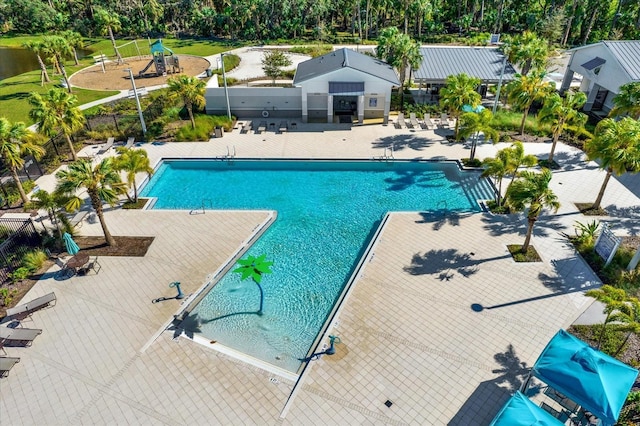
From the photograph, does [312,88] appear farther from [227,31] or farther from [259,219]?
[227,31]

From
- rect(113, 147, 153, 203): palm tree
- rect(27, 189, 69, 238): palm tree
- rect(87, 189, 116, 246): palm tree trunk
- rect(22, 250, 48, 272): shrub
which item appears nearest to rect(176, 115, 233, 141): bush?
rect(113, 147, 153, 203): palm tree

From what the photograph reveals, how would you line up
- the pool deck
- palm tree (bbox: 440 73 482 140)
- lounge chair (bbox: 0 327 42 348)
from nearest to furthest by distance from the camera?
the pool deck → lounge chair (bbox: 0 327 42 348) → palm tree (bbox: 440 73 482 140)

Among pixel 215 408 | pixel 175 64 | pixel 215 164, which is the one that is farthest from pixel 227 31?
pixel 215 408

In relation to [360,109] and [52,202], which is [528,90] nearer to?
[360,109]

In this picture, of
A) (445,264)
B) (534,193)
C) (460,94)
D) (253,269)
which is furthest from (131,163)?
(460,94)

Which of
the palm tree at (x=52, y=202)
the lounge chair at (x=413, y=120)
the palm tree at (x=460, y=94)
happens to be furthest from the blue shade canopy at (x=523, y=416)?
the lounge chair at (x=413, y=120)

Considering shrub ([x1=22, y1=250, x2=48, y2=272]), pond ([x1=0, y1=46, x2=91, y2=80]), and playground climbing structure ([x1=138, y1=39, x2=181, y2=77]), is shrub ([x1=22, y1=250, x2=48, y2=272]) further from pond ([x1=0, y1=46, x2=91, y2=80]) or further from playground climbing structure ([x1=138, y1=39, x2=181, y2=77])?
pond ([x1=0, y1=46, x2=91, y2=80])
